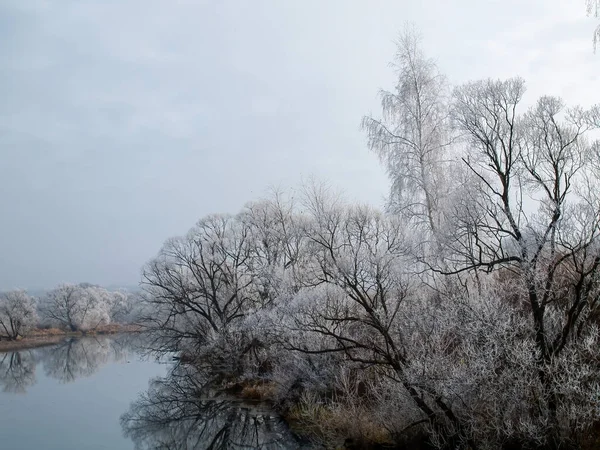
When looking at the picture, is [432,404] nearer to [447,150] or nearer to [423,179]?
[423,179]

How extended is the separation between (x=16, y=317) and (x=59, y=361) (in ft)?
88.0

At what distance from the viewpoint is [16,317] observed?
6819 centimetres

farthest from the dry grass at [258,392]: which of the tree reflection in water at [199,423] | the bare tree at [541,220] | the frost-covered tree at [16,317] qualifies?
the frost-covered tree at [16,317]

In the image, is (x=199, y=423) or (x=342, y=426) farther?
(x=199, y=423)

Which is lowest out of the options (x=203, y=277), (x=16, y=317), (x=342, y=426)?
(x=342, y=426)

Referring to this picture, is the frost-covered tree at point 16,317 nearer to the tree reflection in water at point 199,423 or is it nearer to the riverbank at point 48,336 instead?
the riverbank at point 48,336

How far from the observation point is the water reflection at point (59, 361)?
35.3 meters

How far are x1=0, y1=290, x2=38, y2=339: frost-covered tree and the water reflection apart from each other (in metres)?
7.11

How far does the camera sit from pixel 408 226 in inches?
757

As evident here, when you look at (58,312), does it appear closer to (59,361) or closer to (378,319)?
(59,361)

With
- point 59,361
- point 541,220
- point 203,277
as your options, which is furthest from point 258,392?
point 59,361

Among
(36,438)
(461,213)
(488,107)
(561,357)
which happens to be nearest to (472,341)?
(561,357)

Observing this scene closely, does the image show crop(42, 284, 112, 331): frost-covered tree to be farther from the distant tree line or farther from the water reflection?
the water reflection

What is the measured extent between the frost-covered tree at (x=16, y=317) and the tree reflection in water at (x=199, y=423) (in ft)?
160
